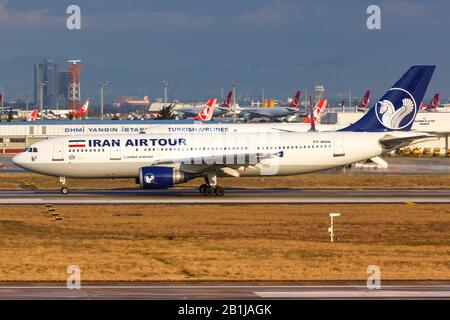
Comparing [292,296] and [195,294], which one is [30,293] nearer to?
[195,294]

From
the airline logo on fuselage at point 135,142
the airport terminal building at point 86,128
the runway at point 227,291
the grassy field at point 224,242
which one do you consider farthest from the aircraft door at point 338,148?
the airport terminal building at point 86,128

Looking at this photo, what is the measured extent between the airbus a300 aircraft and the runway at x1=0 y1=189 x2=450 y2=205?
141cm

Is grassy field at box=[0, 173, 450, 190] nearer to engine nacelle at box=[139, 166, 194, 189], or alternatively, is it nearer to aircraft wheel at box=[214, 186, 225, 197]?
aircraft wheel at box=[214, 186, 225, 197]

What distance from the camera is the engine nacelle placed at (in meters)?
56.5

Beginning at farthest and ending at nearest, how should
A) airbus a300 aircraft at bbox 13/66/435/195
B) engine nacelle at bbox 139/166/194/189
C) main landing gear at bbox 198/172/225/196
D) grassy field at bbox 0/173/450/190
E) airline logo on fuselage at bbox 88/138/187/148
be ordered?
grassy field at bbox 0/173/450/190, airline logo on fuselage at bbox 88/138/187/148, main landing gear at bbox 198/172/225/196, airbus a300 aircraft at bbox 13/66/435/195, engine nacelle at bbox 139/166/194/189

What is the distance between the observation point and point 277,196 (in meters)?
59.2

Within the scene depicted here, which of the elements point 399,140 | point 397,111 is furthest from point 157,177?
point 397,111

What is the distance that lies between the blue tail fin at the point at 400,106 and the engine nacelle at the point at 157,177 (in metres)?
13.8

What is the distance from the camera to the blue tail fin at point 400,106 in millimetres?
63281

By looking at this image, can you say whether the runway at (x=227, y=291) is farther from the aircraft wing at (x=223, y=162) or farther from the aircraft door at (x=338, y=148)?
the aircraft door at (x=338, y=148)

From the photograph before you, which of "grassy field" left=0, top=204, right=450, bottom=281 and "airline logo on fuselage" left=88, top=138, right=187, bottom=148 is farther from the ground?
"airline logo on fuselage" left=88, top=138, right=187, bottom=148

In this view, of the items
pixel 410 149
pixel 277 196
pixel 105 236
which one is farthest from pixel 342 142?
pixel 410 149

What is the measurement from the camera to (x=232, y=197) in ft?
193

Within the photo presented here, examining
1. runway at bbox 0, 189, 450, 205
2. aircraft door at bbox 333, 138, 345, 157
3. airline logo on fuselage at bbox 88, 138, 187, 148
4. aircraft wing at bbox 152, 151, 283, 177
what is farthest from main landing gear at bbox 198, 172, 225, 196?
aircraft door at bbox 333, 138, 345, 157
